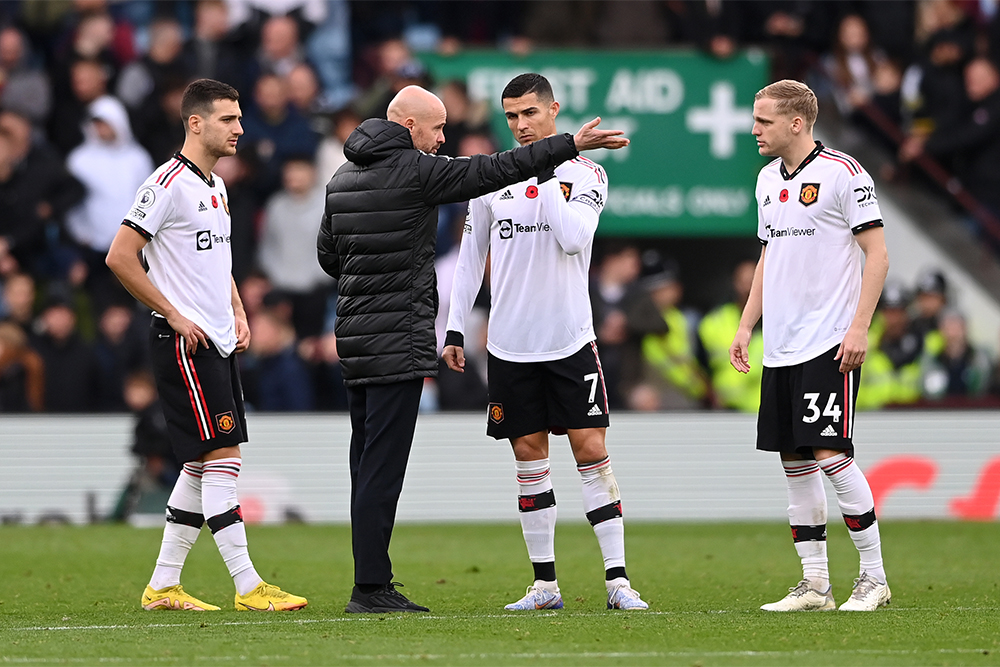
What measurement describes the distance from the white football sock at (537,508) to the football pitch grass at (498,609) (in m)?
0.35

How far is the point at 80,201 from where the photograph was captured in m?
15.0

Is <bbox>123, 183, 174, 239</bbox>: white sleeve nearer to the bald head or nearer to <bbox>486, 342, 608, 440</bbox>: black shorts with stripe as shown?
the bald head

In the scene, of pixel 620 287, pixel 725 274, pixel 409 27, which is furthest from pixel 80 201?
pixel 725 274

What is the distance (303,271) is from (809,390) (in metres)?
9.05

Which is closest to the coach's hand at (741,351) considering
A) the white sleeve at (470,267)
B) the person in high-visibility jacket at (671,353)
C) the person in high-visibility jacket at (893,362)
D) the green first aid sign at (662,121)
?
the white sleeve at (470,267)

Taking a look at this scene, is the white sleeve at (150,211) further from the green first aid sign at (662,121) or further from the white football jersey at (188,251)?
the green first aid sign at (662,121)

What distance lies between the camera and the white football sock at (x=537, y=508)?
24.9ft

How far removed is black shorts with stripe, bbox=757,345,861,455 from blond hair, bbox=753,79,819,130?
3.91ft

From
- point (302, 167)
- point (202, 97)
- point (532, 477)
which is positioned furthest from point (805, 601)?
point (302, 167)

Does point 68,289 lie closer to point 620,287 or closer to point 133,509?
point 133,509

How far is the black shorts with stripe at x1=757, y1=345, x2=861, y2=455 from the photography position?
23.3 feet

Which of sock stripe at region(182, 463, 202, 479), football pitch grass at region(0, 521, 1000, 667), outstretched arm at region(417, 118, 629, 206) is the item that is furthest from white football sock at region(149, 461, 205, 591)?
outstretched arm at region(417, 118, 629, 206)

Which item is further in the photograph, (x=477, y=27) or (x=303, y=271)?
(x=477, y=27)

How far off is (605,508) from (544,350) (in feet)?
2.81
